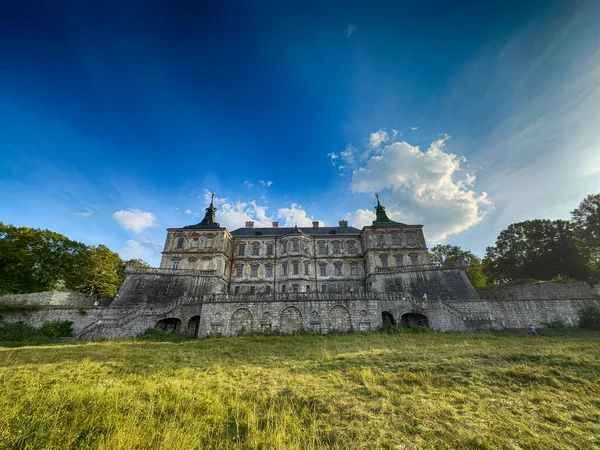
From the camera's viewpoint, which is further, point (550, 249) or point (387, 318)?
point (550, 249)

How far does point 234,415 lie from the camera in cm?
655

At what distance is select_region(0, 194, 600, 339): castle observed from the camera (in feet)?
77.0

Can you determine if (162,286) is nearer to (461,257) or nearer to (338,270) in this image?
(338,270)

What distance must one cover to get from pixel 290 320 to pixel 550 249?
35190 mm

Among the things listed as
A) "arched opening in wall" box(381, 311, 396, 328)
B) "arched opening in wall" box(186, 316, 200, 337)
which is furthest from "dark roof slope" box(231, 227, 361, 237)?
"arched opening in wall" box(186, 316, 200, 337)

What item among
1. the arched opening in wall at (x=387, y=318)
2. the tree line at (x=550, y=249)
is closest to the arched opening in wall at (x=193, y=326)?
the arched opening in wall at (x=387, y=318)

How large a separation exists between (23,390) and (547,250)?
47977mm

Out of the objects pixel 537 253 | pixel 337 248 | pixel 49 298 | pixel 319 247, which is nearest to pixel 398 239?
pixel 337 248

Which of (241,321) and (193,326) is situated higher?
(241,321)

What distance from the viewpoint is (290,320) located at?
77.2 feet

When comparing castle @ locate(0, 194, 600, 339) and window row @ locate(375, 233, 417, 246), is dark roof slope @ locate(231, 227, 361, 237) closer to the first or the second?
castle @ locate(0, 194, 600, 339)

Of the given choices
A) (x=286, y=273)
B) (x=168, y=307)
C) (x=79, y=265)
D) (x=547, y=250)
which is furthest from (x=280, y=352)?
(x=547, y=250)

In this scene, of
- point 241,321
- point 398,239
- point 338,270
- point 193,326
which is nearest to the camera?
point 241,321

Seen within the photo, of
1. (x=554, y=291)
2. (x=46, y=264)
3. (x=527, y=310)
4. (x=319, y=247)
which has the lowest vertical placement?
(x=527, y=310)
